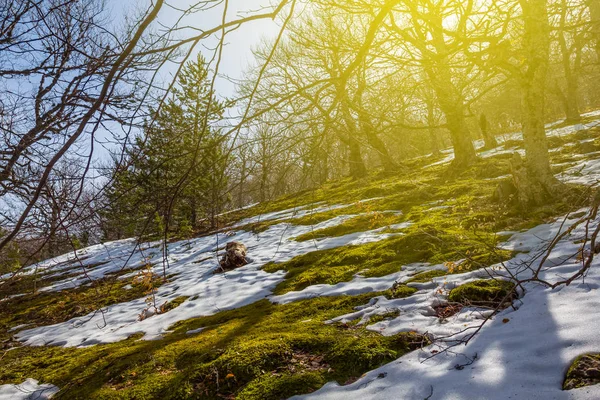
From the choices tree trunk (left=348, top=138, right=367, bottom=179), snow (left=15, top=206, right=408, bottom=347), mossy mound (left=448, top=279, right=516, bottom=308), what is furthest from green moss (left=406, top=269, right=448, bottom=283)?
tree trunk (left=348, top=138, right=367, bottom=179)

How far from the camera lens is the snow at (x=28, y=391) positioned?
9.03ft

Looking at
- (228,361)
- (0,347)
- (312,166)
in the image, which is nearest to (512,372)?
(312,166)

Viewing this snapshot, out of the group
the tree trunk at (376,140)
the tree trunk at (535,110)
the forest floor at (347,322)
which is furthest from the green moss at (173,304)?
the tree trunk at (535,110)

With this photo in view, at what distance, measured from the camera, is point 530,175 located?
16.2 feet

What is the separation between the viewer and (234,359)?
97.5 inches

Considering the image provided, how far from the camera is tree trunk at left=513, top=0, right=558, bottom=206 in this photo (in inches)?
→ 172

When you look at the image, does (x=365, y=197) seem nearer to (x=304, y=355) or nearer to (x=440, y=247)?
(x=440, y=247)

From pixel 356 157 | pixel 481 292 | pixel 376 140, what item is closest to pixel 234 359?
pixel 481 292

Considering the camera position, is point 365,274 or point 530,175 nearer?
point 365,274

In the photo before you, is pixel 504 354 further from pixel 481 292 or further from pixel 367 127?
pixel 367 127

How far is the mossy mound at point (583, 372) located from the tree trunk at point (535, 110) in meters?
3.72

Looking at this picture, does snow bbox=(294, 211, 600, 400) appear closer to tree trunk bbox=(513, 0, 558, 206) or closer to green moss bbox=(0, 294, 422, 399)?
green moss bbox=(0, 294, 422, 399)

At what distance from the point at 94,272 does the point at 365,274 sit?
23.3 feet

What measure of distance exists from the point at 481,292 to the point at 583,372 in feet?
3.84
